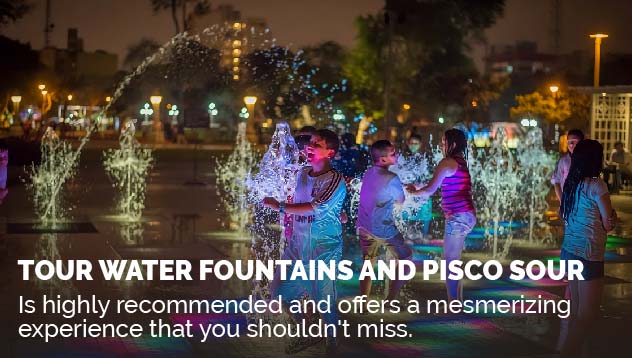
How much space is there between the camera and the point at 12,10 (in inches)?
1572

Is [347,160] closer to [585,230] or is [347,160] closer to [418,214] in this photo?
[418,214]

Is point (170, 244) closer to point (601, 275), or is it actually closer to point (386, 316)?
point (386, 316)

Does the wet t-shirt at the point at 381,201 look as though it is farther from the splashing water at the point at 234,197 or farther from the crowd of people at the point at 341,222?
the splashing water at the point at 234,197

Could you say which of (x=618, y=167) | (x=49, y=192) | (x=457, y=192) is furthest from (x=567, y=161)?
(x=618, y=167)

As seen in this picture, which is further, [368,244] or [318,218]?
[368,244]

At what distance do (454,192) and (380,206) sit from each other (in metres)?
0.66

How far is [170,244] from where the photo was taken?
14172 millimetres

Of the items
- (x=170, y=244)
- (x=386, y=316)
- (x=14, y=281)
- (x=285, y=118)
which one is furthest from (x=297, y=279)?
(x=285, y=118)

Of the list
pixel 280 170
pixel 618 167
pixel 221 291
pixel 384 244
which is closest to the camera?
pixel 384 244

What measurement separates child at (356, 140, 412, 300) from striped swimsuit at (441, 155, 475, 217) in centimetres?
39

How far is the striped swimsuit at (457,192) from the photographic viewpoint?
354 inches

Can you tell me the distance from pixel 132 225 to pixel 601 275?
10.3 meters

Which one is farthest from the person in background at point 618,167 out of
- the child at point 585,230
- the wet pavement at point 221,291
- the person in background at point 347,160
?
the child at point 585,230

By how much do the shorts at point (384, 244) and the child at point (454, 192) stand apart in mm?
371
